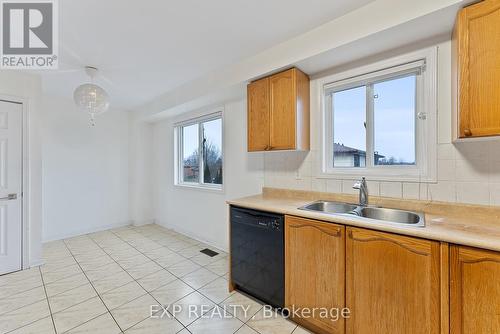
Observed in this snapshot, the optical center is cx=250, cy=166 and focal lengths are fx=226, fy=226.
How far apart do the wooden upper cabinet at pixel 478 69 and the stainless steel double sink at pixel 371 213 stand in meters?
0.64

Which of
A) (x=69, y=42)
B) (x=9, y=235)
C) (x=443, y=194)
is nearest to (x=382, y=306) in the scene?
(x=443, y=194)

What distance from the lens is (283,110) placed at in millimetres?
2221

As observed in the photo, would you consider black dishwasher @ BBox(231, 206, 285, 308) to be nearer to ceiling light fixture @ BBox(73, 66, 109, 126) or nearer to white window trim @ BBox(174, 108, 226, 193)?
white window trim @ BBox(174, 108, 226, 193)

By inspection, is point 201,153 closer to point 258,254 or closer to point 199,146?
point 199,146

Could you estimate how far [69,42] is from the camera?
82.7 inches

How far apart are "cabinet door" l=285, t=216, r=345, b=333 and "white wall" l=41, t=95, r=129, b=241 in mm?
4016

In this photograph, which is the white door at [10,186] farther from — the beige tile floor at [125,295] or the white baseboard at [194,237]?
→ the white baseboard at [194,237]

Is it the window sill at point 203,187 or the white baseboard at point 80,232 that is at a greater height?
the window sill at point 203,187

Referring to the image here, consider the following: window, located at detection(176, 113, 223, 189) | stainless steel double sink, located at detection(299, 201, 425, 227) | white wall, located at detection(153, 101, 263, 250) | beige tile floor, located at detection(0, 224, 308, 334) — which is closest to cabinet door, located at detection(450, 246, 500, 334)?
stainless steel double sink, located at detection(299, 201, 425, 227)

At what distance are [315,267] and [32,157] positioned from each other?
11.7 feet

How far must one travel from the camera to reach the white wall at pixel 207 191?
Result: 9.93 ft

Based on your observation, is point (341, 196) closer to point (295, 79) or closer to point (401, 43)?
point (295, 79)

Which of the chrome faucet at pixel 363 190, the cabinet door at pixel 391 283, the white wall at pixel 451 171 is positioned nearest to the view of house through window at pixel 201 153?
the chrome faucet at pixel 363 190

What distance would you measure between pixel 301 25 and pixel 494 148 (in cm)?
163
